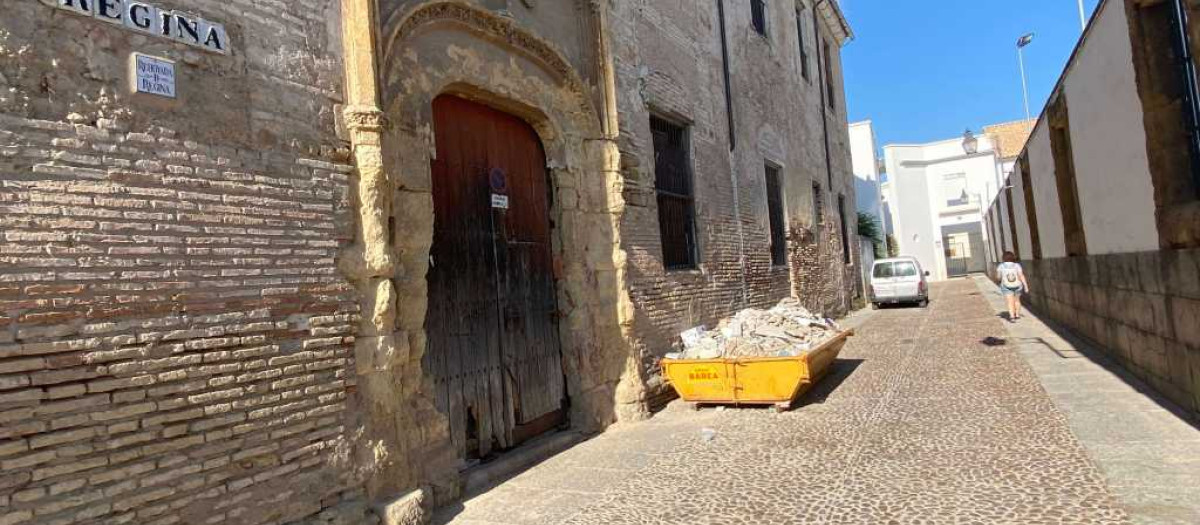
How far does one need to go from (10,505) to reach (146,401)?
0.60 meters

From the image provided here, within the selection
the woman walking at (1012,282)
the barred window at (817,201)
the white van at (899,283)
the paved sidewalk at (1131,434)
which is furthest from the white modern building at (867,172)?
the paved sidewalk at (1131,434)

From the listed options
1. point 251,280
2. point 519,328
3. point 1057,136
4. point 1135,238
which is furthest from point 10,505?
point 1057,136

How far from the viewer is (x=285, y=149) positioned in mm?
3908

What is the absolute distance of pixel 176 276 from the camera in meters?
3.33

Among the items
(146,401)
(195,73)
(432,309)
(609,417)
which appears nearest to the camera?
(146,401)

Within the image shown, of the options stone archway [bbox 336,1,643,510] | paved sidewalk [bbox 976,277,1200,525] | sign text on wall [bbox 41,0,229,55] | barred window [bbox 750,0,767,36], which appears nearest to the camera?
sign text on wall [bbox 41,0,229,55]

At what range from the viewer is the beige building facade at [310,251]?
2.97 metres

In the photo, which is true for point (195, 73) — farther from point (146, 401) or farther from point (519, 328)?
→ point (519, 328)

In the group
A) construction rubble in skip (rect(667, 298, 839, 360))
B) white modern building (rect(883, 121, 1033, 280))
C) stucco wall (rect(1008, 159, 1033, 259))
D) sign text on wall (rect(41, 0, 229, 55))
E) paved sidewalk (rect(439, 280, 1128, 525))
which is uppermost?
white modern building (rect(883, 121, 1033, 280))

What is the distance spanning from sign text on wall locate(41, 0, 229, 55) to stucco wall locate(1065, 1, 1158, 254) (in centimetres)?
614

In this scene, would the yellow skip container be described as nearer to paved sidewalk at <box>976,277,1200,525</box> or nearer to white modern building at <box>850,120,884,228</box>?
paved sidewalk at <box>976,277,1200,525</box>

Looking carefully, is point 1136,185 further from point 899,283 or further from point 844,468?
point 899,283

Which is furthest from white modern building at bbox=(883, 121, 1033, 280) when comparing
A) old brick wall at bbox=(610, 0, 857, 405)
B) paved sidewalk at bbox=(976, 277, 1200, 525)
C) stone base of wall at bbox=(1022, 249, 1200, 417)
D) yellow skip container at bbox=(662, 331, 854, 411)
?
yellow skip container at bbox=(662, 331, 854, 411)

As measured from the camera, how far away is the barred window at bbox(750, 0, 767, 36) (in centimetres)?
1280
